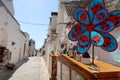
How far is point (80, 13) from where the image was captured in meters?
1.74

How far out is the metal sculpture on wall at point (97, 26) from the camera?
1.51 m

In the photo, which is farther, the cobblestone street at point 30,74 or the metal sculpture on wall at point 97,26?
the cobblestone street at point 30,74

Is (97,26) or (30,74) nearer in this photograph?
(97,26)

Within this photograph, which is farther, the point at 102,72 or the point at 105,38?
the point at 105,38

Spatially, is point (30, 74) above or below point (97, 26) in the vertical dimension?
below

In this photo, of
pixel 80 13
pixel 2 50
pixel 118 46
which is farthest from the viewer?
pixel 2 50

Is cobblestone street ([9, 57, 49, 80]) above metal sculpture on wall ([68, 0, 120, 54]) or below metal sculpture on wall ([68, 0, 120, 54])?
below

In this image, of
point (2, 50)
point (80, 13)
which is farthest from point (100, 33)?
point (2, 50)

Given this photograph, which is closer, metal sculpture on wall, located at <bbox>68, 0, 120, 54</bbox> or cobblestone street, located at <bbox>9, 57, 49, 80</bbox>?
metal sculpture on wall, located at <bbox>68, 0, 120, 54</bbox>

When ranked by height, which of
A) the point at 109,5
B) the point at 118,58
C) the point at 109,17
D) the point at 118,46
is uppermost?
the point at 109,5

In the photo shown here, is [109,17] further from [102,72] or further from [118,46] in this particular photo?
[102,72]

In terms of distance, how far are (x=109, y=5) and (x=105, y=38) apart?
59 centimetres

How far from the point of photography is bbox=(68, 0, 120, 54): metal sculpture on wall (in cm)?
151

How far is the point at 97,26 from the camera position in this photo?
1632 mm
